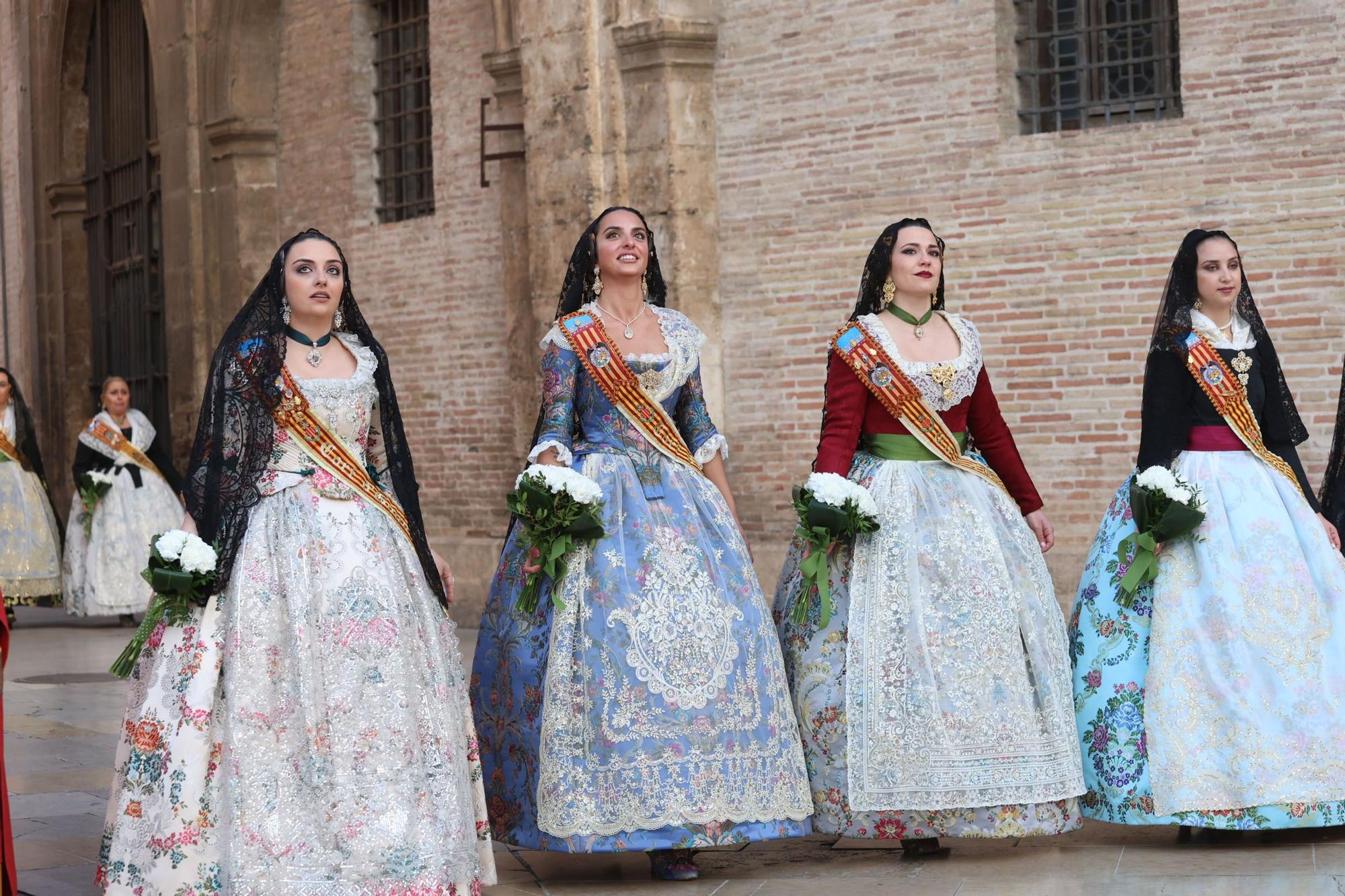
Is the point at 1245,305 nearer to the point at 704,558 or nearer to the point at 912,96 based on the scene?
the point at 704,558

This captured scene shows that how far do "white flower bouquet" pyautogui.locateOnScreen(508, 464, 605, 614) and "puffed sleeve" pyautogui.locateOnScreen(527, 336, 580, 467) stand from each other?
0.93 ft

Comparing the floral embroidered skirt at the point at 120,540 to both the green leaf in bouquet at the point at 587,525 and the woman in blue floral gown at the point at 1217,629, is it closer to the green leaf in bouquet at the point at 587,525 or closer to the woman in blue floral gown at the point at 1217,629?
the green leaf in bouquet at the point at 587,525

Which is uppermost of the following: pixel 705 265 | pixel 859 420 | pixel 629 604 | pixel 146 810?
pixel 705 265

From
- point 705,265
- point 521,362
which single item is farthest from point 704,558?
point 521,362

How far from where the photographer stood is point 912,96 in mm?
10719

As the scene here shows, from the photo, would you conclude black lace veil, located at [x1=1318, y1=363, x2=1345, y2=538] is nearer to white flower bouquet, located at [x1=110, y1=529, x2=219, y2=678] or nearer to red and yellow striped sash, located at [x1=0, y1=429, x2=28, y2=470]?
white flower bouquet, located at [x1=110, y1=529, x2=219, y2=678]

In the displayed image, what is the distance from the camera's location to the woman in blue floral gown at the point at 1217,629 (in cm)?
541

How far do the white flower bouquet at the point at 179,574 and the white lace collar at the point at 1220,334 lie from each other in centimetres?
312

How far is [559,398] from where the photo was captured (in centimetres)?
565

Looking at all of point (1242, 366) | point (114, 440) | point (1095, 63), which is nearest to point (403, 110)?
point (114, 440)

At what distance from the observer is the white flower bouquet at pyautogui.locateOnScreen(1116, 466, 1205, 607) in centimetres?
550

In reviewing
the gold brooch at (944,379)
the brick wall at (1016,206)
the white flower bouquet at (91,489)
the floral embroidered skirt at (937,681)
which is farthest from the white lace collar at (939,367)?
the white flower bouquet at (91,489)

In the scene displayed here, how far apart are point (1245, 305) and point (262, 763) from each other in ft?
11.2

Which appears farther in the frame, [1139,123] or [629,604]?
[1139,123]
